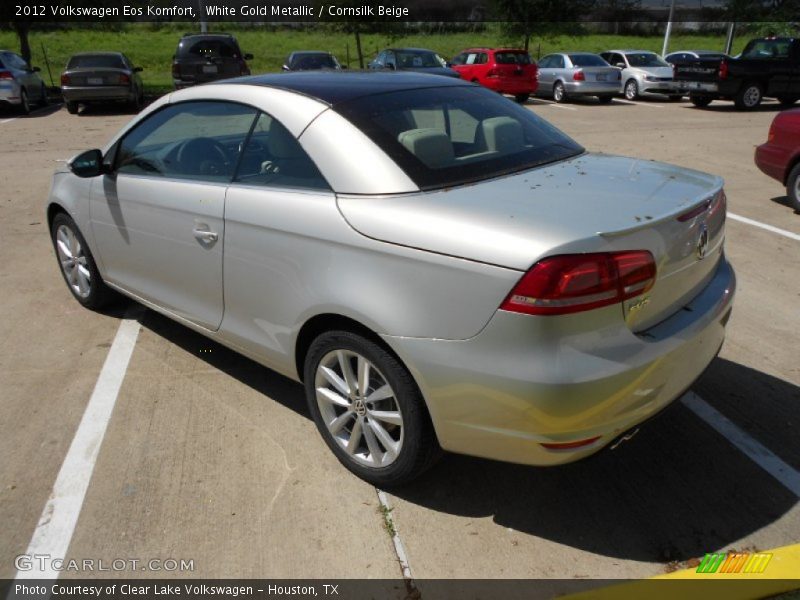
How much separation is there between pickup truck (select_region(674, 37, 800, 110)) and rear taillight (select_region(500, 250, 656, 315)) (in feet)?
57.7

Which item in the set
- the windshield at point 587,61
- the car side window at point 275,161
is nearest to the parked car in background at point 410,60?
the windshield at point 587,61

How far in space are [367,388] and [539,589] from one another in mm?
1007

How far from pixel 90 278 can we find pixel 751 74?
17871 mm

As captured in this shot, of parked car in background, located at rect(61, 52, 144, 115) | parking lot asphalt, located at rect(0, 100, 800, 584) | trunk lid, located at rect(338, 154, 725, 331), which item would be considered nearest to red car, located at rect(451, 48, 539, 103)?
parked car in background, located at rect(61, 52, 144, 115)

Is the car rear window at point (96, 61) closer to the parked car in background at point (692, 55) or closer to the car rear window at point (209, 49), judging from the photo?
the car rear window at point (209, 49)

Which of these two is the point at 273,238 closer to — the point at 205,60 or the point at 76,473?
the point at 76,473

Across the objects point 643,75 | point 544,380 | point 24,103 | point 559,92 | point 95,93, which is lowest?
point 559,92

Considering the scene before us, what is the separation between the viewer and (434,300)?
2.43m

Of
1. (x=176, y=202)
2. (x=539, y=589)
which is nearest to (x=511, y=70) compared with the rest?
(x=176, y=202)

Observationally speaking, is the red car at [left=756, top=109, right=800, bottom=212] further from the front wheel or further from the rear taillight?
the front wheel

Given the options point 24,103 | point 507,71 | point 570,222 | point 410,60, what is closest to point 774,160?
point 570,222

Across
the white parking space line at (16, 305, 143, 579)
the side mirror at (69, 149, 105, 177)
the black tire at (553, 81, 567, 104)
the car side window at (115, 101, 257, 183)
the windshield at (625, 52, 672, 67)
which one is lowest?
the black tire at (553, 81, 567, 104)

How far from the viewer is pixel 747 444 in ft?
10.6

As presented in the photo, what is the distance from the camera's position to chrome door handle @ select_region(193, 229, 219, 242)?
3290 millimetres
